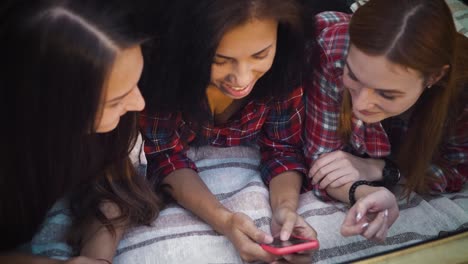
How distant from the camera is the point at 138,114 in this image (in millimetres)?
955

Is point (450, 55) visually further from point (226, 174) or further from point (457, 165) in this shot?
point (226, 174)

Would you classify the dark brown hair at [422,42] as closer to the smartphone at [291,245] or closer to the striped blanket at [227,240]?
the striped blanket at [227,240]

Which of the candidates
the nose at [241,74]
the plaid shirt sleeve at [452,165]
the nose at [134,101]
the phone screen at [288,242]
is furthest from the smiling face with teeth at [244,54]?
the plaid shirt sleeve at [452,165]

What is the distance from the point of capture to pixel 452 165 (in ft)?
3.67

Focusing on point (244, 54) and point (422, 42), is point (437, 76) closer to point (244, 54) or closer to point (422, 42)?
point (422, 42)

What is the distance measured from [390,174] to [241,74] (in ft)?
1.32

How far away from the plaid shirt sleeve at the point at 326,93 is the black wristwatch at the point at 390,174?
0.33 ft

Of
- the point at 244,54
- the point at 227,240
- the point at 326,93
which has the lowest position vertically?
the point at 227,240

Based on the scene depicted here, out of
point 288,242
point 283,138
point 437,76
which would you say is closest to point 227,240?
point 288,242

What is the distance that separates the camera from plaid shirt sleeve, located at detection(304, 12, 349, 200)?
103cm

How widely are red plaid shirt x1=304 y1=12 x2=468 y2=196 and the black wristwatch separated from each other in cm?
3

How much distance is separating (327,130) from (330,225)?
0.60ft

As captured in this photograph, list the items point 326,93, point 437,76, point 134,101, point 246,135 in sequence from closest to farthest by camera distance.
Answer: point 134,101
point 437,76
point 326,93
point 246,135

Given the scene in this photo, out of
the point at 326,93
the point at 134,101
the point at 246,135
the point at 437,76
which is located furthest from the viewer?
the point at 246,135
